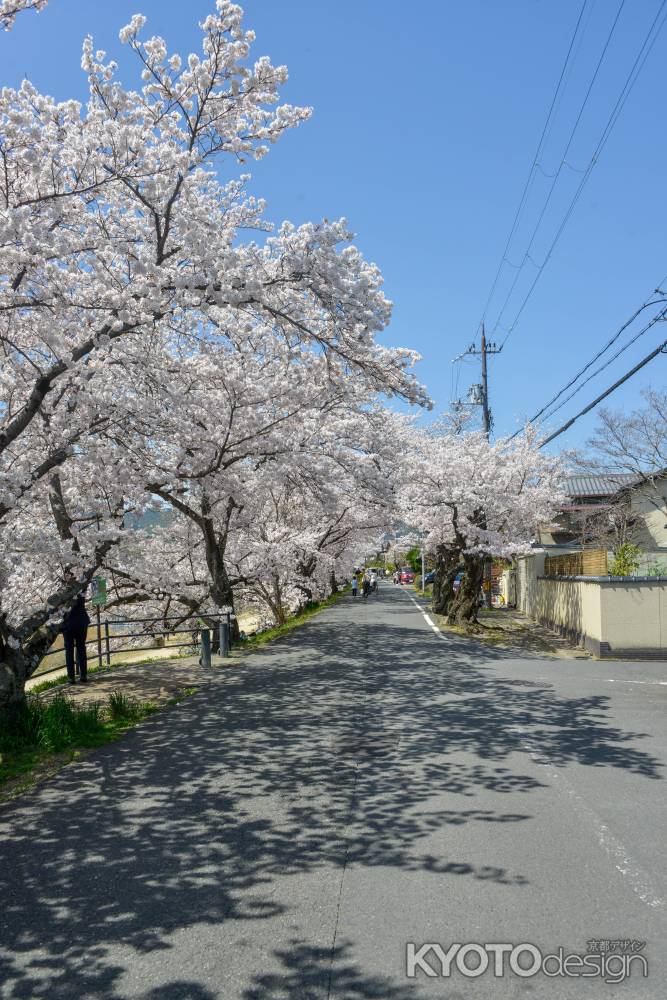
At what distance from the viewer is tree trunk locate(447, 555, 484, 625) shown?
2572 centimetres

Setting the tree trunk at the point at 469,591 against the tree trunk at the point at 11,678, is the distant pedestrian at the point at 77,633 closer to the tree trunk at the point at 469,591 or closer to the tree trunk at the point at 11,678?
the tree trunk at the point at 11,678

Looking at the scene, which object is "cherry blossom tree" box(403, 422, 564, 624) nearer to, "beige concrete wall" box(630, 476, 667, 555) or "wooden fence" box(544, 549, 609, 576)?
"wooden fence" box(544, 549, 609, 576)

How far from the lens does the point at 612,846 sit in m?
5.37

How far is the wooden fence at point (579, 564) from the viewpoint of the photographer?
60.5 feet

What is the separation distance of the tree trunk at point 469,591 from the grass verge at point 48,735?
16.7m

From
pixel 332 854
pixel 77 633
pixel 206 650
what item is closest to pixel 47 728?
pixel 77 633

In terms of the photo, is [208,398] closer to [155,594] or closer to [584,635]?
[155,594]

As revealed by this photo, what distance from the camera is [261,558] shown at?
23.9 metres

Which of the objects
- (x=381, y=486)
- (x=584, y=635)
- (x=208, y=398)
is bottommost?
(x=584, y=635)

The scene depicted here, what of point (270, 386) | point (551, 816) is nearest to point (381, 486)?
point (270, 386)

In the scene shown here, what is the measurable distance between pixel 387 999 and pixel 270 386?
42.3ft

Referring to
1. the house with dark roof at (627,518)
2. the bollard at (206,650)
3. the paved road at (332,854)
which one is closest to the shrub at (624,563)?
the paved road at (332,854)

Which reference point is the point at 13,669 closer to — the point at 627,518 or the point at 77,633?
the point at 77,633

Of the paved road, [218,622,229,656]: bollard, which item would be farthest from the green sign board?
the paved road
